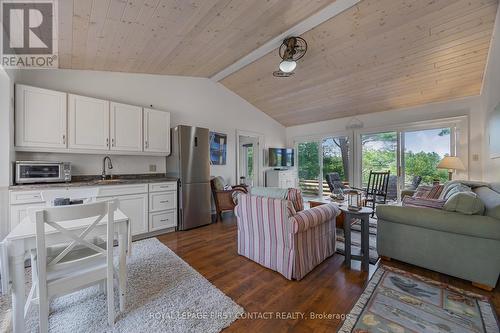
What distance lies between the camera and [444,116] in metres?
4.01

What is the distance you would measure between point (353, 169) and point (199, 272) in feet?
14.9

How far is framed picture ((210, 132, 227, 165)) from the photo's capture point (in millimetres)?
4785

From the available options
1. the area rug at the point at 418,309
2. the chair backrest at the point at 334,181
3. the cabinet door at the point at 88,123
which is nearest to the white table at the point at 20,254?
the cabinet door at the point at 88,123

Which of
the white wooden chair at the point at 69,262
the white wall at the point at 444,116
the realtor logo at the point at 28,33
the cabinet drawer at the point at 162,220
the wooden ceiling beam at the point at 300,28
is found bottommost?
the cabinet drawer at the point at 162,220

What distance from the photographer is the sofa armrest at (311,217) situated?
1955 mm

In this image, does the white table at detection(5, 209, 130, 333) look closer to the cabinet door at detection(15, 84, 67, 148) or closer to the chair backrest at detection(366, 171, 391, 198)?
the cabinet door at detection(15, 84, 67, 148)

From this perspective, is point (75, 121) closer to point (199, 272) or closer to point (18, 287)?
point (18, 287)

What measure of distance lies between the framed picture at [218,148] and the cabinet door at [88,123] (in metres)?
2.10

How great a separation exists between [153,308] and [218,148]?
11.8 feet

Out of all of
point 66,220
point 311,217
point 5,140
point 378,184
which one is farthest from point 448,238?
point 5,140

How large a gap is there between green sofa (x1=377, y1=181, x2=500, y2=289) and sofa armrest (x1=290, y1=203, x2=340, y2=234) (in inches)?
23.7

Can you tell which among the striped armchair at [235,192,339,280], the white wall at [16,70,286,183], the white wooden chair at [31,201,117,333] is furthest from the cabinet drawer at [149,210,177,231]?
the white wooden chair at [31,201,117,333]

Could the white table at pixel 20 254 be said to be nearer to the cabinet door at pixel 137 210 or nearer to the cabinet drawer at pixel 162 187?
the cabinet door at pixel 137 210

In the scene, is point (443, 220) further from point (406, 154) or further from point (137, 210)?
point (137, 210)
